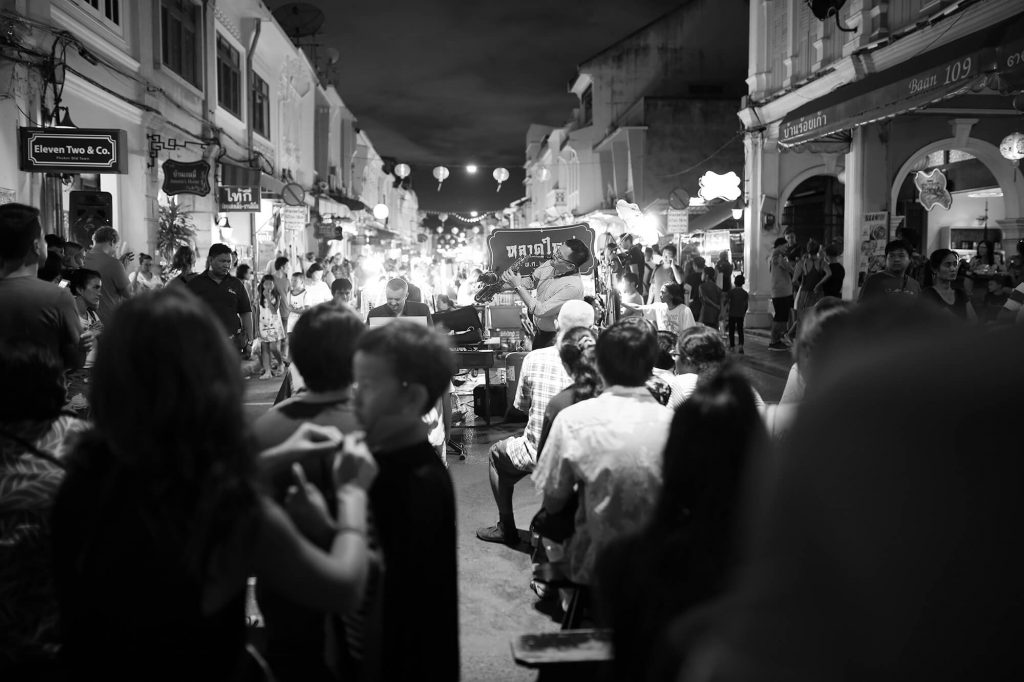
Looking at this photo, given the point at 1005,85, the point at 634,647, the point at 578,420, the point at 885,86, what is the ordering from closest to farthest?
the point at 634,647, the point at 578,420, the point at 1005,85, the point at 885,86

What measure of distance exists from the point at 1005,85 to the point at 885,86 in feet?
11.7

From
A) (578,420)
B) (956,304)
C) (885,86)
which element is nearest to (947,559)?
(578,420)

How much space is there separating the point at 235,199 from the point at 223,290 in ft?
31.5

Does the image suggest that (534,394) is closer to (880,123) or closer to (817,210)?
(880,123)

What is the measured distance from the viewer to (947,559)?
1065 mm

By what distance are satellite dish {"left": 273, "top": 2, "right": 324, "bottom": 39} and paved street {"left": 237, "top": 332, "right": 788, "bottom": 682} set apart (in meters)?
22.4

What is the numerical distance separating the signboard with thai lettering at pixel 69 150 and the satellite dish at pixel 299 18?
Answer: 19.1 metres

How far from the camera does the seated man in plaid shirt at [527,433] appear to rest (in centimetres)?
560

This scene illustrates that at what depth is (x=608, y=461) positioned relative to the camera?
3.51 meters

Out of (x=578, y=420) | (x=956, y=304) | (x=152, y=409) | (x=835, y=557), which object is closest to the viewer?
(x=835, y=557)

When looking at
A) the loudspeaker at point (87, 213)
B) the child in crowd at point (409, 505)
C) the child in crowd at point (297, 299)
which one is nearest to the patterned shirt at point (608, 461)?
the child in crowd at point (409, 505)

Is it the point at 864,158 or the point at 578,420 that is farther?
the point at 864,158

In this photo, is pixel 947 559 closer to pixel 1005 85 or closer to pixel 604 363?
pixel 604 363

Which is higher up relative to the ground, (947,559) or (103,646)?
(947,559)
